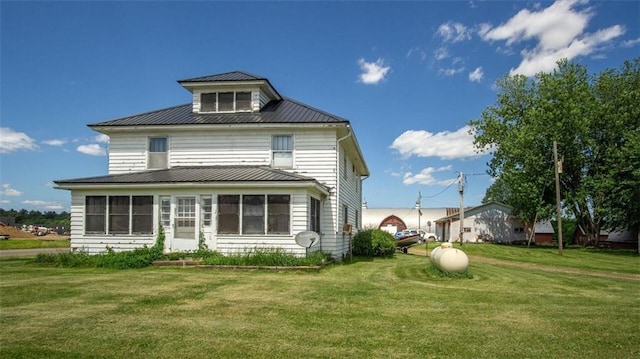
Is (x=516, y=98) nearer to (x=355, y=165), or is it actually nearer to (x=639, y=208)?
(x=639, y=208)

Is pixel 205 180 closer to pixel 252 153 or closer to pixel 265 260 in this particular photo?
pixel 252 153

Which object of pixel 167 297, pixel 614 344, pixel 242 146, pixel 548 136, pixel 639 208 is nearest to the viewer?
pixel 614 344

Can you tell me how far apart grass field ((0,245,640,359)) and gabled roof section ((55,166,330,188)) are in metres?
4.12

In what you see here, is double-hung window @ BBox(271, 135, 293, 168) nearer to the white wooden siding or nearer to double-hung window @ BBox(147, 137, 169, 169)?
the white wooden siding

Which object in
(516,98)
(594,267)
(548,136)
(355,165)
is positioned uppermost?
(516,98)

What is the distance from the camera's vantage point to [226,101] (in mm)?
20734

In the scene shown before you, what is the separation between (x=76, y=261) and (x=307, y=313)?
11.2 metres

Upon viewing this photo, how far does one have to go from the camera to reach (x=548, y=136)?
3828cm

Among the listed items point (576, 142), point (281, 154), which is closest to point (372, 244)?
point (281, 154)

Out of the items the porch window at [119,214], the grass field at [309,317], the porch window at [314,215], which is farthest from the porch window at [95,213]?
the porch window at [314,215]

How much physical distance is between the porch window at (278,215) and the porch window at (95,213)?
6392 mm

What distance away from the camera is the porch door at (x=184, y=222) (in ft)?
56.6

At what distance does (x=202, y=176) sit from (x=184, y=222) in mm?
1827

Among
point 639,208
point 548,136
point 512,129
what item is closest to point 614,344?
point 639,208
